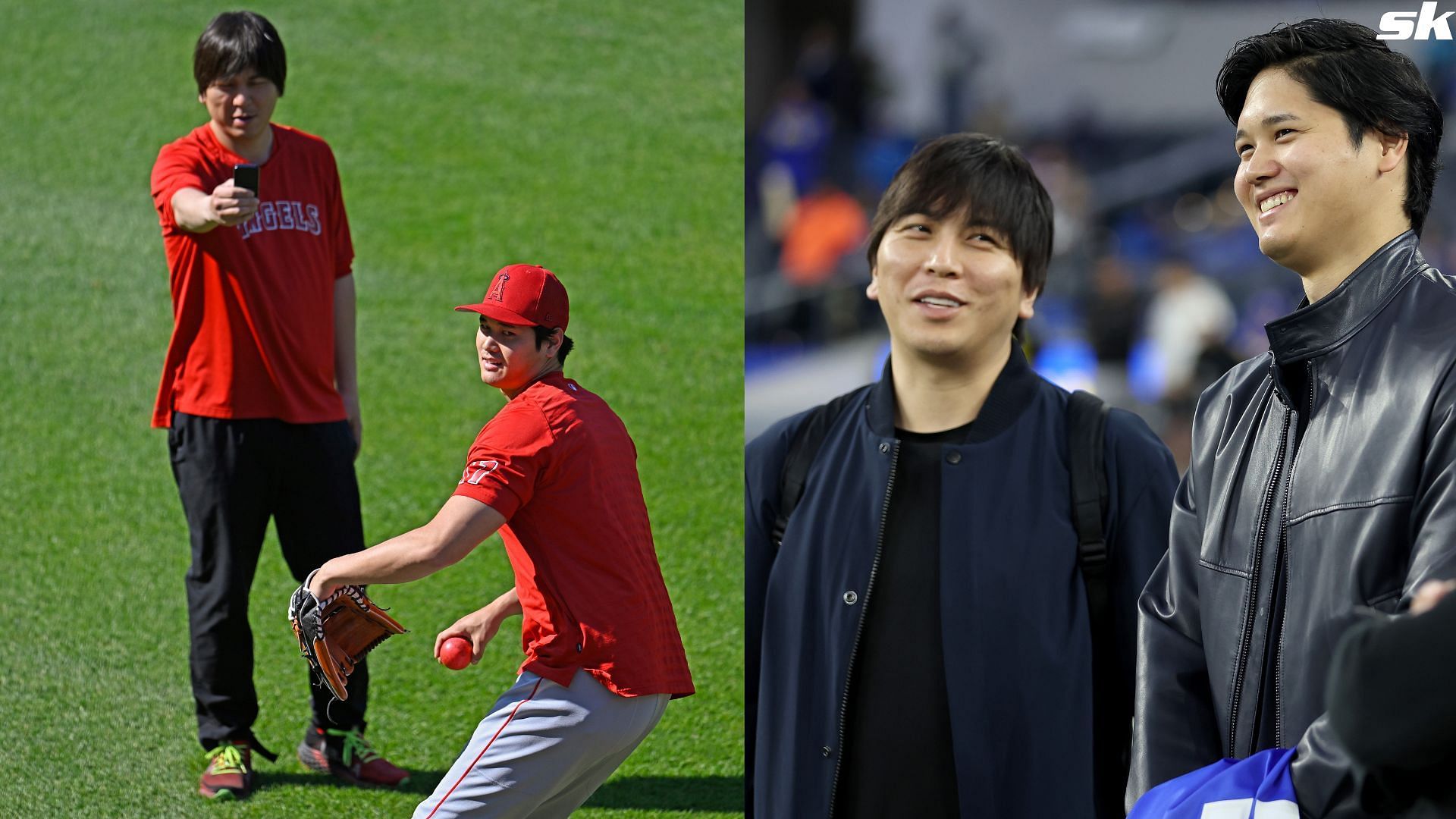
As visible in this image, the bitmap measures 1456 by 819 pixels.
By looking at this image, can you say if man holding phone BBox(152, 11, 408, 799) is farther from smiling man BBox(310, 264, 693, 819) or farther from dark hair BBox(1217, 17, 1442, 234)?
dark hair BBox(1217, 17, 1442, 234)

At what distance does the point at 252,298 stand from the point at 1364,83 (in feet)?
10.2

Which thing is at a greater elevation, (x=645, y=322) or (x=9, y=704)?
(x=645, y=322)

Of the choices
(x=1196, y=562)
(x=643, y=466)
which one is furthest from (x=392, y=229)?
(x=1196, y=562)

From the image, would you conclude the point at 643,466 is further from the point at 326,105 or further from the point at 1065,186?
the point at 1065,186

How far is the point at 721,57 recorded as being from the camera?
12.5m

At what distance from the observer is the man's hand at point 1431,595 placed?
175 centimetres

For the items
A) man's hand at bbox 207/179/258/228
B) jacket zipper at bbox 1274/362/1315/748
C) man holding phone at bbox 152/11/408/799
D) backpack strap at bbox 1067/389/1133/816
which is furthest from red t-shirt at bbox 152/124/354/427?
jacket zipper at bbox 1274/362/1315/748

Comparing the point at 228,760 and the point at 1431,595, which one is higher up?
the point at 1431,595

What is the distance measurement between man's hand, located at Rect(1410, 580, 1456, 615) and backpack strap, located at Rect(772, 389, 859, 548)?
130 centimetres

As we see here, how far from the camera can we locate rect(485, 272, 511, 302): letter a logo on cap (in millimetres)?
3160

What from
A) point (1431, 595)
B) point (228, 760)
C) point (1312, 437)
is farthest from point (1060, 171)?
point (1431, 595)

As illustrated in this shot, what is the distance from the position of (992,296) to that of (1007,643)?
641mm

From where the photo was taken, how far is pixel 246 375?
14.4 ft

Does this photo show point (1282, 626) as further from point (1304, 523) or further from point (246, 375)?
point (246, 375)
